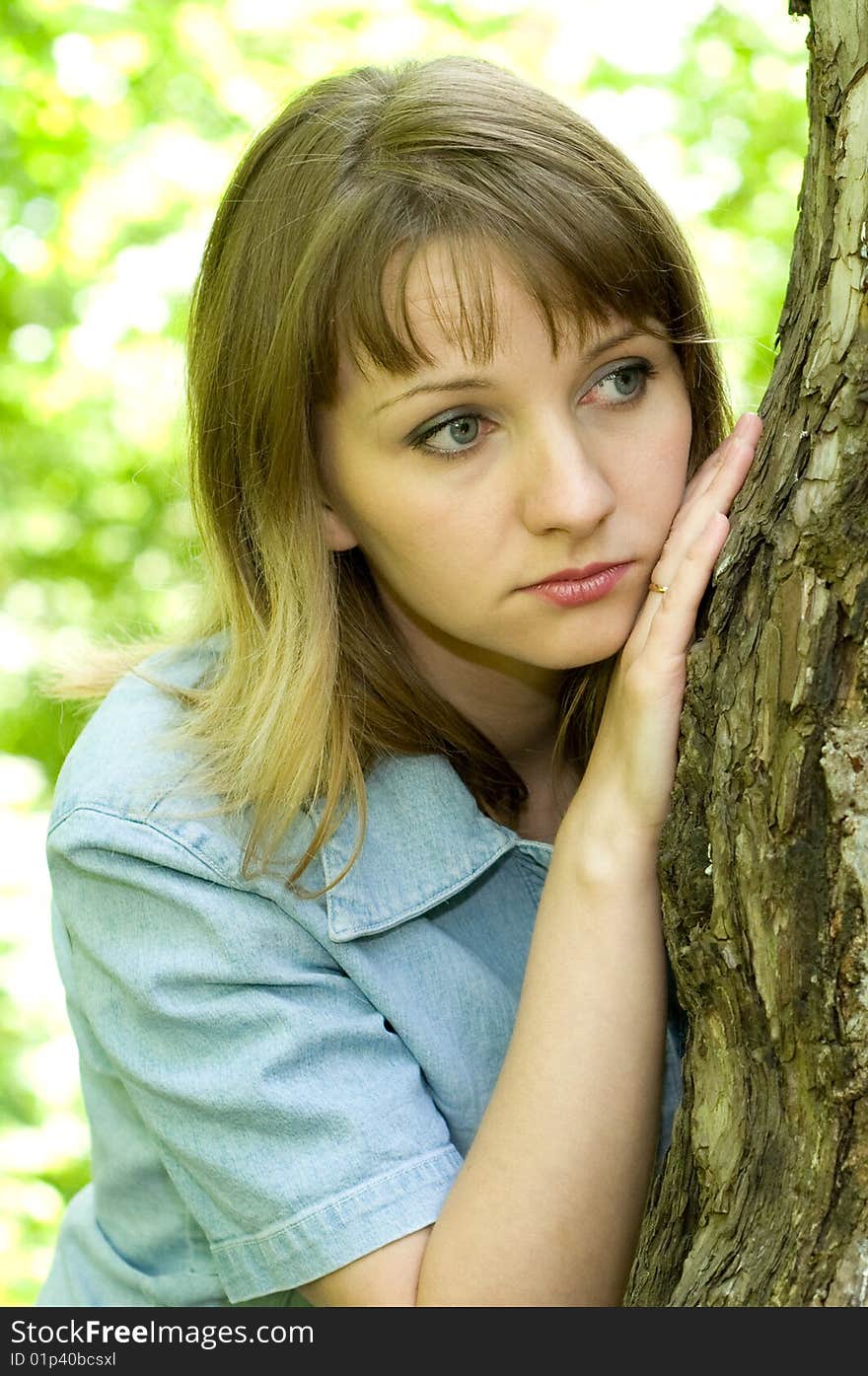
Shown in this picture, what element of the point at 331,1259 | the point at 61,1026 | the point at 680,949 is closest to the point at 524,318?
the point at 680,949

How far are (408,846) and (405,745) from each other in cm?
15

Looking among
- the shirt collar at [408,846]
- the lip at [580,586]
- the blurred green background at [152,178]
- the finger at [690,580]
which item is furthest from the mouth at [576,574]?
the blurred green background at [152,178]

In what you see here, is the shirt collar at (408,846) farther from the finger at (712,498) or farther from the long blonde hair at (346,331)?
the finger at (712,498)

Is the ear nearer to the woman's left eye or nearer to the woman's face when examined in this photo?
the woman's face

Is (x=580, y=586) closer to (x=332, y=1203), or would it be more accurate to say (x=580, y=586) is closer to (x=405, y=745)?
(x=405, y=745)

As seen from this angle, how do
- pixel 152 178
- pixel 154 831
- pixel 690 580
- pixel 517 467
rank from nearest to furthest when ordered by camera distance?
1. pixel 690 580
2. pixel 517 467
3. pixel 154 831
4. pixel 152 178

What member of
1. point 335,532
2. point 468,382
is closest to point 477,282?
point 468,382

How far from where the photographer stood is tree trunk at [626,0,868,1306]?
1193mm

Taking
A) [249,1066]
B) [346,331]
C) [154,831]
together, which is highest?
[346,331]

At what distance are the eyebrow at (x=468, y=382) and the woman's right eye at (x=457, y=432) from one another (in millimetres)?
41

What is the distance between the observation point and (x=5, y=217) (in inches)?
169

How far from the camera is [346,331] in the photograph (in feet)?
5.48

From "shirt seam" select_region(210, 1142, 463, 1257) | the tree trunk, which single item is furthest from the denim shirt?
the tree trunk

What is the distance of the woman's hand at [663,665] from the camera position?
1497 millimetres
